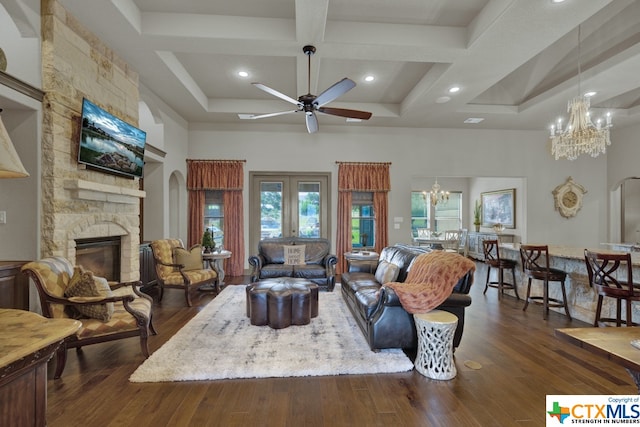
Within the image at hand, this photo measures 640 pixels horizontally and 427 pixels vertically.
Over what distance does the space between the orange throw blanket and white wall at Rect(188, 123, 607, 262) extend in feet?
13.7

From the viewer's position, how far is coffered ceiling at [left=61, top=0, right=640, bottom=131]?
3.24 meters

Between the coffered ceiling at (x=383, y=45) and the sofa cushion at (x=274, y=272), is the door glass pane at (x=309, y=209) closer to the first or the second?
the sofa cushion at (x=274, y=272)

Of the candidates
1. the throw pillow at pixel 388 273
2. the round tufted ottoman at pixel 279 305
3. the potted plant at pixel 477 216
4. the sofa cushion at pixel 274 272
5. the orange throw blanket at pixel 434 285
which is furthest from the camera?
the potted plant at pixel 477 216

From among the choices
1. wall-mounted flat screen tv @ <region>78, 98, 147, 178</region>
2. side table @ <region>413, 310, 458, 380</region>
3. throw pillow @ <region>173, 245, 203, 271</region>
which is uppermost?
wall-mounted flat screen tv @ <region>78, 98, 147, 178</region>

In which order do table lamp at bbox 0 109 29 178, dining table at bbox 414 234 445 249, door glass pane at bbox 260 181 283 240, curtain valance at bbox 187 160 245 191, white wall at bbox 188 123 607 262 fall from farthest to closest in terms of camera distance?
dining table at bbox 414 234 445 249
door glass pane at bbox 260 181 283 240
white wall at bbox 188 123 607 262
curtain valance at bbox 187 160 245 191
table lamp at bbox 0 109 29 178

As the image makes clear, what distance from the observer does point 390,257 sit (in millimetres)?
4129

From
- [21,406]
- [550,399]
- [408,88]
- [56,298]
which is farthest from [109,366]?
[408,88]

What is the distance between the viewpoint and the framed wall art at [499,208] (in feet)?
27.1

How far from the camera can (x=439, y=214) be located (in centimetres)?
1091

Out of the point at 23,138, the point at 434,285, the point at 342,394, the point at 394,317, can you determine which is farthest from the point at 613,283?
the point at 23,138

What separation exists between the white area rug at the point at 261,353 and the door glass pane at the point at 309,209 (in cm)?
333

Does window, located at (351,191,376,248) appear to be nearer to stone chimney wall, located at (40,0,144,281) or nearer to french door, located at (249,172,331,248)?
french door, located at (249,172,331,248)

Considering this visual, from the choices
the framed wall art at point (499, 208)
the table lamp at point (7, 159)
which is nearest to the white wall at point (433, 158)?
the framed wall art at point (499, 208)

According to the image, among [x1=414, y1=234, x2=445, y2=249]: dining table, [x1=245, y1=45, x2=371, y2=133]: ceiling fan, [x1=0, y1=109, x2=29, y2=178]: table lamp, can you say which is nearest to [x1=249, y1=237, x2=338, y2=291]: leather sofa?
[x1=245, y1=45, x2=371, y2=133]: ceiling fan
